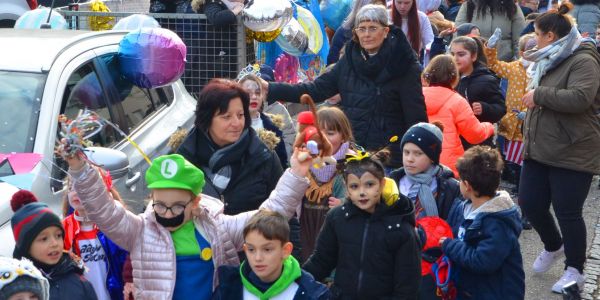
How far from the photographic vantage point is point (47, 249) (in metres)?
3.46

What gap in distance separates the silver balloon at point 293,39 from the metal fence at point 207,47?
464 mm

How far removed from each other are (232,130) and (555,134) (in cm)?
264

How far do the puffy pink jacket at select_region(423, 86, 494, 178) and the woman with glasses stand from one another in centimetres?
57

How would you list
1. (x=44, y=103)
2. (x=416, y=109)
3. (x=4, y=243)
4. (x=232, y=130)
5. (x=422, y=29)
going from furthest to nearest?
1. (x=422, y=29)
2. (x=416, y=109)
3. (x=44, y=103)
4. (x=232, y=130)
5. (x=4, y=243)

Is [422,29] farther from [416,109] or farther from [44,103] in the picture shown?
[44,103]

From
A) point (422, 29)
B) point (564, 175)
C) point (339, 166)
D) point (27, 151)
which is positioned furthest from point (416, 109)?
point (422, 29)

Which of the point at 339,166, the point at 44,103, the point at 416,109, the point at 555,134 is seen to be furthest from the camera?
the point at 555,134

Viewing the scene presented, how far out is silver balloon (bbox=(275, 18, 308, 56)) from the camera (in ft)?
28.1

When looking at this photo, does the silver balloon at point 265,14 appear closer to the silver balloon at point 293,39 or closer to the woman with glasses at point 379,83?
the silver balloon at point 293,39

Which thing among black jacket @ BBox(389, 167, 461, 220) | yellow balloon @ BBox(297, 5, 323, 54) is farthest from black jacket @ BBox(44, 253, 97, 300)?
yellow balloon @ BBox(297, 5, 323, 54)

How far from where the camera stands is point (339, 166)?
4.94 meters

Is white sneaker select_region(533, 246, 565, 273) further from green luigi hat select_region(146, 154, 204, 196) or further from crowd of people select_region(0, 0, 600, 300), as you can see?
green luigi hat select_region(146, 154, 204, 196)

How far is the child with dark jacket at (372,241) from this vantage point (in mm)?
3893

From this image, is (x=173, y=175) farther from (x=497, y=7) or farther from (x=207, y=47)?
(x=497, y=7)
